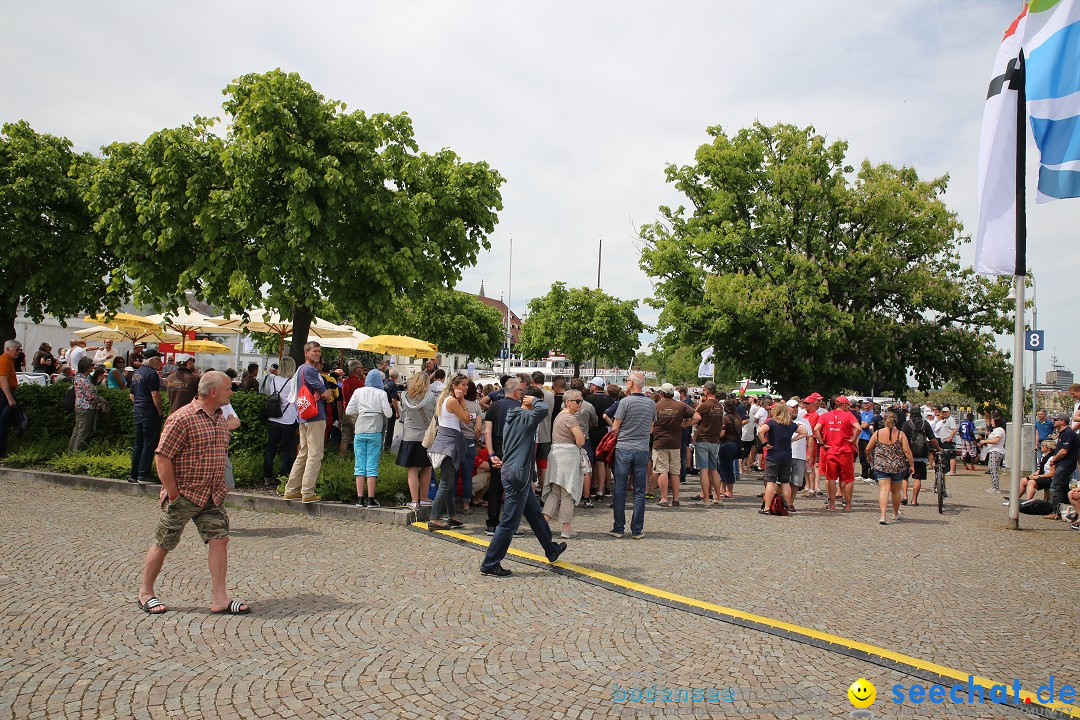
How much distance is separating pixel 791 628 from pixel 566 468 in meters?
3.55

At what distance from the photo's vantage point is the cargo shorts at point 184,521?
5.24 meters

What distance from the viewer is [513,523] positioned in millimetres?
6789

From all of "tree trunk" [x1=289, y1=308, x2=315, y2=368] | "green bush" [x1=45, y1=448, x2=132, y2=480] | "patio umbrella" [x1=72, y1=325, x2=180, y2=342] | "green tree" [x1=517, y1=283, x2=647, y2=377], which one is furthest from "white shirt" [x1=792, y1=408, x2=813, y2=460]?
"green tree" [x1=517, y1=283, x2=647, y2=377]

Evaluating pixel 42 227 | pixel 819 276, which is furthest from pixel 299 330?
pixel 819 276

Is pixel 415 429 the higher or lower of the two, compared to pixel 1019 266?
lower

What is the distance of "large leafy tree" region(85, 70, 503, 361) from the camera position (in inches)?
469

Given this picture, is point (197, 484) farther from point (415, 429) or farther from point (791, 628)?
point (791, 628)

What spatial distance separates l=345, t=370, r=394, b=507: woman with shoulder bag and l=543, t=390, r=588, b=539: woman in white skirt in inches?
84.2

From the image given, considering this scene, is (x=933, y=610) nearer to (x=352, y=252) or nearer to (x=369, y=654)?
(x=369, y=654)

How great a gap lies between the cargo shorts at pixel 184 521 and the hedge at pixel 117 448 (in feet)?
13.7

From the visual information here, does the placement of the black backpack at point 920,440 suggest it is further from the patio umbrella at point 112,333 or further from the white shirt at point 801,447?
the patio umbrella at point 112,333

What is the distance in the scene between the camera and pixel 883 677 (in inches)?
183

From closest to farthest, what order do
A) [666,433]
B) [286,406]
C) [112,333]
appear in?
[286,406]
[666,433]
[112,333]

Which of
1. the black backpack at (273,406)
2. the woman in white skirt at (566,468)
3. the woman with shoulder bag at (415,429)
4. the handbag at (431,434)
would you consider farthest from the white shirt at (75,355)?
the woman in white skirt at (566,468)
